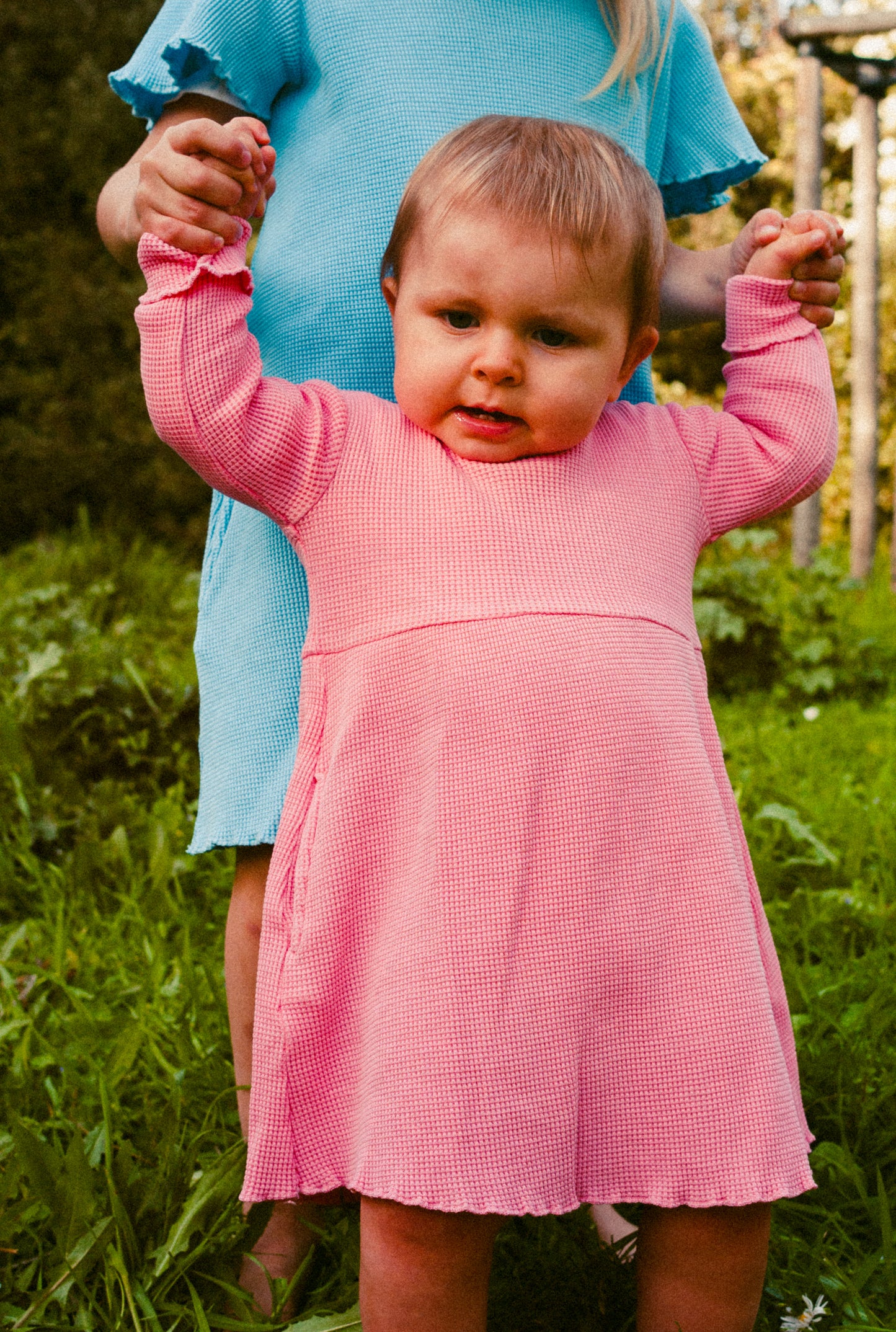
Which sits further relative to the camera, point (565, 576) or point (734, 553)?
point (734, 553)

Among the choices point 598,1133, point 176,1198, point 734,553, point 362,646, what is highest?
point 362,646

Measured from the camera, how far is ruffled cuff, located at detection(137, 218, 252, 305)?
1.26 metres

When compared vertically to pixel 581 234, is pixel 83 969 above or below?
below

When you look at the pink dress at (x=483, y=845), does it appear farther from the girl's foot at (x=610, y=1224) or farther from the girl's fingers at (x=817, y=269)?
the girl's foot at (x=610, y=1224)

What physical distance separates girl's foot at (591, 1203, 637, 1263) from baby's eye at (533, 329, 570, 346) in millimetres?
1086

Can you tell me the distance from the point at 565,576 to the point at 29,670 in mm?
2181

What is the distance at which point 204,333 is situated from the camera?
4.14 feet

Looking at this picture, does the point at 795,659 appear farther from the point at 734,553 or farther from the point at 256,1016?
the point at 256,1016

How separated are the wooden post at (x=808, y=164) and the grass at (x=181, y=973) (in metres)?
1.17

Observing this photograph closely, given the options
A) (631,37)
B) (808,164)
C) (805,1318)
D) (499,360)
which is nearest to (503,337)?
(499,360)

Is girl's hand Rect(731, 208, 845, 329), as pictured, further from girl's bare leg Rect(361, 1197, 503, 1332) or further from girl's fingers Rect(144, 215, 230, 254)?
girl's bare leg Rect(361, 1197, 503, 1332)

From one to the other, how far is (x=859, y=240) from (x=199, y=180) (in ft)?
16.3

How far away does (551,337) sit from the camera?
4.36 ft

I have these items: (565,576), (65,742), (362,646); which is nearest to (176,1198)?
(362,646)
